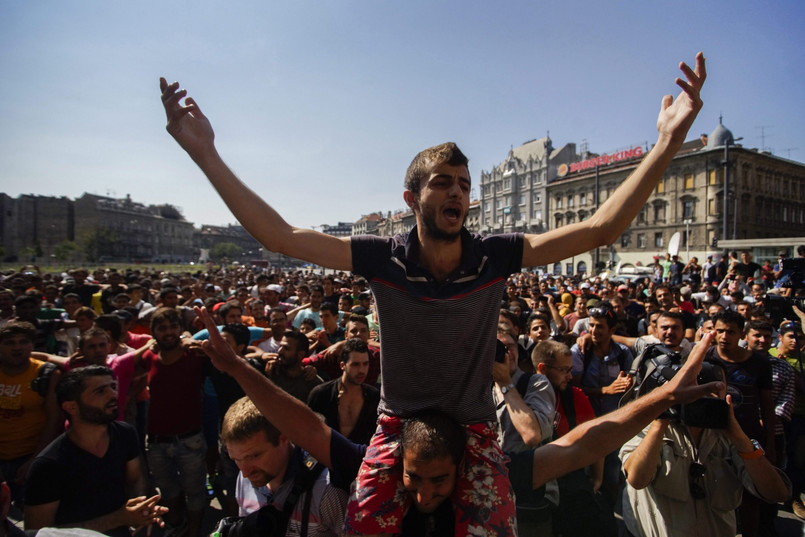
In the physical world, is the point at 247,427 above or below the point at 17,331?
Answer: below

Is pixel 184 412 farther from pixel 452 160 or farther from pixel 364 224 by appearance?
pixel 364 224

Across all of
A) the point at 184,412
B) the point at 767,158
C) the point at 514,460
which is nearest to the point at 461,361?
the point at 514,460

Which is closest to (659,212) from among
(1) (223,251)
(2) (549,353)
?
(2) (549,353)

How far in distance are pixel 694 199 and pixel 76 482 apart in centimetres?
6186

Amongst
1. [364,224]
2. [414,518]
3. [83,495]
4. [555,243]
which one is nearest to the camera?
[414,518]

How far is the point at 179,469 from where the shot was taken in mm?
4465

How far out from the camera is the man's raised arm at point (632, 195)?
1.84 m

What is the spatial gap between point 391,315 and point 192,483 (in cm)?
379

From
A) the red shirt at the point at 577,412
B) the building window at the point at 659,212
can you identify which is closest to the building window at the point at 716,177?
the building window at the point at 659,212

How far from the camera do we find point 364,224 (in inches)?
5723

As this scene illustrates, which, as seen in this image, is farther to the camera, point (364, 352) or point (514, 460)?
point (364, 352)

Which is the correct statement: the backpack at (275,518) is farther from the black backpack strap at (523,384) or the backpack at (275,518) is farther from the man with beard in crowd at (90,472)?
the black backpack strap at (523,384)

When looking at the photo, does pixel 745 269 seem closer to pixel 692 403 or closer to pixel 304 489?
pixel 692 403

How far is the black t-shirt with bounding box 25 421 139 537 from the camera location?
111 inches
